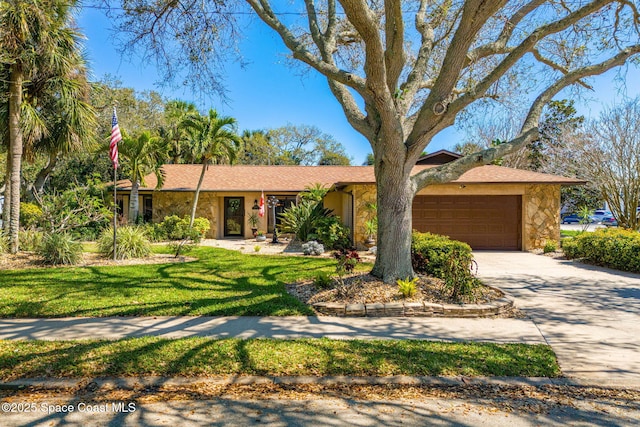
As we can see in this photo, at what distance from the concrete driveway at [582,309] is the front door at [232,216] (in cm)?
1239

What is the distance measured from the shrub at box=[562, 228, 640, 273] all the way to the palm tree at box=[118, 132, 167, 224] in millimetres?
16751

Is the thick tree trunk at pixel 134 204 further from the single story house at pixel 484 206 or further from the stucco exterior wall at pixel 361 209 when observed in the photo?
the stucco exterior wall at pixel 361 209

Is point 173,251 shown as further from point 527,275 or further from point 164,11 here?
point 527,275

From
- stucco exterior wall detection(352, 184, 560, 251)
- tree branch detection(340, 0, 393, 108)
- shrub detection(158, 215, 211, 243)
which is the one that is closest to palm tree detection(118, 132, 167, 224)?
shrub detection(158, 215, 211, 243)

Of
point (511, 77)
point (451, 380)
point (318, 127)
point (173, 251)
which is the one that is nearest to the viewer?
point (451, 380)

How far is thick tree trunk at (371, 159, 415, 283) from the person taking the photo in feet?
22.2

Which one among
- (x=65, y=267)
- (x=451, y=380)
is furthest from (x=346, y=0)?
(x=65, y=267)

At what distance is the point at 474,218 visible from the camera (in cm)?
Result: 1496

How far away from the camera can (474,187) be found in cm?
1429

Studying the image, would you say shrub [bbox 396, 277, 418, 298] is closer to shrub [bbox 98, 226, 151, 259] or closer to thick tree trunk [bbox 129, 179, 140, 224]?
shrub [bbox 98, 226, 151, 259]

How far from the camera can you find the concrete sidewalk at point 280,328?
487 cm

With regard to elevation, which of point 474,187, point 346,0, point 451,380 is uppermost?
point 346,0

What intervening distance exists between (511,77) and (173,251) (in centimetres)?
1072

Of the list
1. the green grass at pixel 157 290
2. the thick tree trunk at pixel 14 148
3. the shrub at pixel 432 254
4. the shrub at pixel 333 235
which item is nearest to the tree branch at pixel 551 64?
the shrub at pixel 432 254
